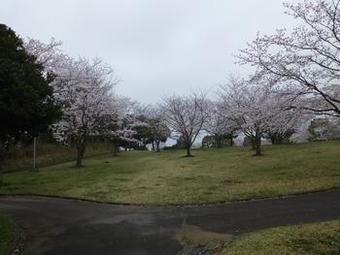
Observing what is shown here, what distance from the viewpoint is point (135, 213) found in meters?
13.3

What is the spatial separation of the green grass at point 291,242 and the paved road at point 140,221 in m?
0.88

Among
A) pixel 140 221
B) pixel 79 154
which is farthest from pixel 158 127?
pixel 140 221

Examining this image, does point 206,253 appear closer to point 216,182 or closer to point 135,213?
point 135,213

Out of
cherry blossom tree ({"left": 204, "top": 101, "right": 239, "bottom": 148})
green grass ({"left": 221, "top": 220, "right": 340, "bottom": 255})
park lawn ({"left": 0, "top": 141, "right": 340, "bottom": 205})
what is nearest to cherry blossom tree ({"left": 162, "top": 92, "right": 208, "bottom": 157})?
cherry blossom tree ({"left": 204, "top": 101, "right": 239, "bottom": 148})

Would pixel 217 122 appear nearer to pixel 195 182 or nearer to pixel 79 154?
pixel 79 154

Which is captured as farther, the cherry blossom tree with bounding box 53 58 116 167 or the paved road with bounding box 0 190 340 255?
the cherry blossom tree with bounding box 53 58 116 167

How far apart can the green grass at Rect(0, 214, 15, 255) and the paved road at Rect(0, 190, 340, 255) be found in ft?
1.15

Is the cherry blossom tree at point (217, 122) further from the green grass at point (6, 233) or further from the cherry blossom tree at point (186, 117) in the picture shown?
the green grass at point (6, 233)

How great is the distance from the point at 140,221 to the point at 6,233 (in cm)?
326

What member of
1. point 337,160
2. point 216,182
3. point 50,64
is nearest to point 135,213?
point 216,182

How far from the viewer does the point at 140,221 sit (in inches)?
478

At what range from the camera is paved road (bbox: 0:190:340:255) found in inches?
389

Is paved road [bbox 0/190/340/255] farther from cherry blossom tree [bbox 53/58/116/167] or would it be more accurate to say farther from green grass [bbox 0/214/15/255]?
cherry blossom tree [bbox 53/58/116/167]

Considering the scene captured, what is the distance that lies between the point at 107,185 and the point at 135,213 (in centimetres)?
635
